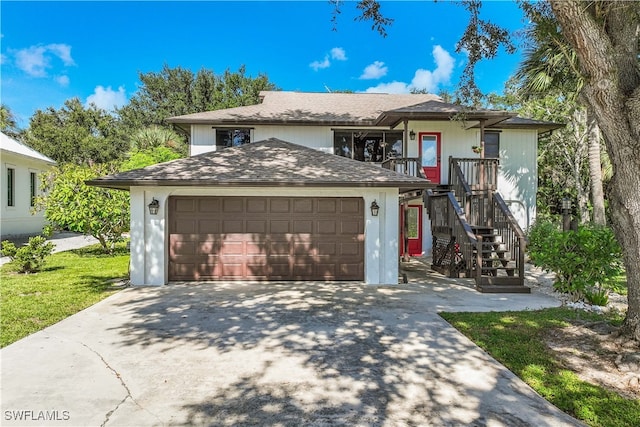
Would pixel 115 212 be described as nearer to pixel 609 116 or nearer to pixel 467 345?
pixel 467 345

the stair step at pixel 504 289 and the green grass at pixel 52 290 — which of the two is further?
the stair step at pixel 504 289

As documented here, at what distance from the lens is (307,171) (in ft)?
32.0

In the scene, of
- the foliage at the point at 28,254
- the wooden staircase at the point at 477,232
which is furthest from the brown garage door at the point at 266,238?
the foliage at the point at 28,254

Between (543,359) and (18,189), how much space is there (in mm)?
21410

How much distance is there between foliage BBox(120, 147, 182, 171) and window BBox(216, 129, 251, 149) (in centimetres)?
562

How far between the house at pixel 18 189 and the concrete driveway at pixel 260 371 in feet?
45.0

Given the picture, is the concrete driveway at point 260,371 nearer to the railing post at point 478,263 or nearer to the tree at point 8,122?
the railing post at point 478,263

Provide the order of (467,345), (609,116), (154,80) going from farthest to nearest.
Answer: (154,80), (467,345), (609,116)

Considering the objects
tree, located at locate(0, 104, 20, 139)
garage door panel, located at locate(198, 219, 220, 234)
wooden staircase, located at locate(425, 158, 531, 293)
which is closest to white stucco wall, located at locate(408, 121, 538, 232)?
wooden staircase, located at locate(425, 158, 531, 293)

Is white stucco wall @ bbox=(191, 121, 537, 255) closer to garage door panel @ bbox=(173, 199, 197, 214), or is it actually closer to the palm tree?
the palm tree

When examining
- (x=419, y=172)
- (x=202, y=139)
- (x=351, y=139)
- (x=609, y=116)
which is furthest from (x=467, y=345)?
(x=202, y=139)

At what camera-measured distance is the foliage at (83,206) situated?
504 inches

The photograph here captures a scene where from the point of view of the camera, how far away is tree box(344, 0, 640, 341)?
454 centimetres

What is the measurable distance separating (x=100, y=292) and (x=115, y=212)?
19.5 feet
